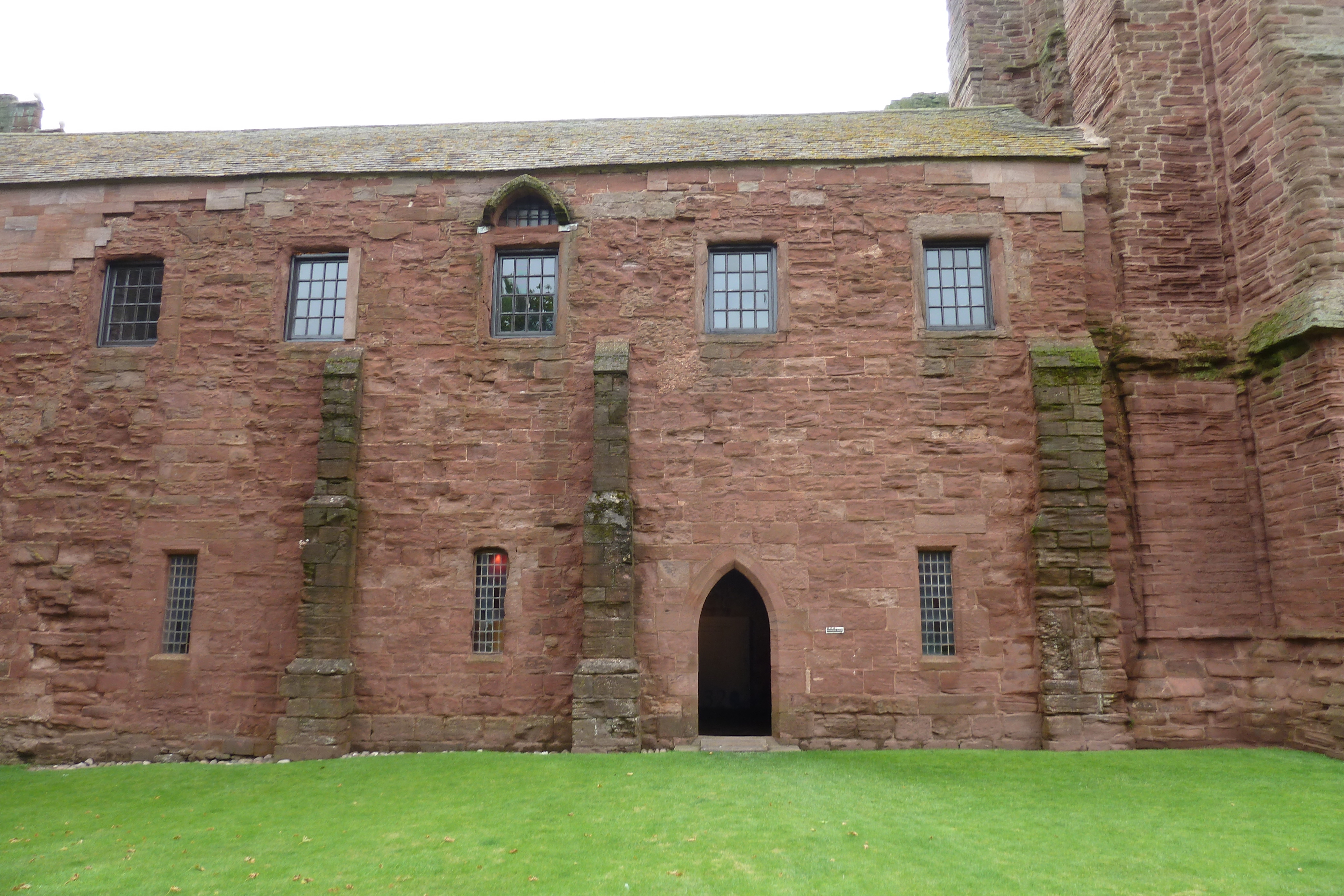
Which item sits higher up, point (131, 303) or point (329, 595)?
point (131, 303)

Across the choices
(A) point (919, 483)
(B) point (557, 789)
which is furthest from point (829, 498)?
(B) point (557, 789)

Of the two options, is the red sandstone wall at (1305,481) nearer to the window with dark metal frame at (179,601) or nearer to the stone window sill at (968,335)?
the stone window sill at (968,335)

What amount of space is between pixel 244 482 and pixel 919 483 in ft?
29.4

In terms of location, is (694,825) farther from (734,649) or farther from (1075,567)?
(734,649)

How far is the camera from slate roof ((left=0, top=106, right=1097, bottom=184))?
1275 centimetres

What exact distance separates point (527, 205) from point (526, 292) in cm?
130

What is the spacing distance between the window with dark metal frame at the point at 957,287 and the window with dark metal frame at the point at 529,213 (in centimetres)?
530

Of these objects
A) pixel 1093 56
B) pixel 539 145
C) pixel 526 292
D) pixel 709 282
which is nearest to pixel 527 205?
pixel 526 292

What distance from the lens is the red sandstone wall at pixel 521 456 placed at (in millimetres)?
11445

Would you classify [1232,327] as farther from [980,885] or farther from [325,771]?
[325,771]

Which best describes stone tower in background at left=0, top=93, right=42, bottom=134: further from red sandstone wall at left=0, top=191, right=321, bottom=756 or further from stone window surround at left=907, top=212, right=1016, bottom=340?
stone window surround at left=907, top=212, right=1016, bottom=340

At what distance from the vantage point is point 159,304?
12914mm

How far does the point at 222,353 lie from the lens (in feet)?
41.1

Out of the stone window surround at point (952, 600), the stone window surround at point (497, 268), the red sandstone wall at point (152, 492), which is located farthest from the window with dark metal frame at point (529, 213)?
the stone window surround at point (952, 600)
